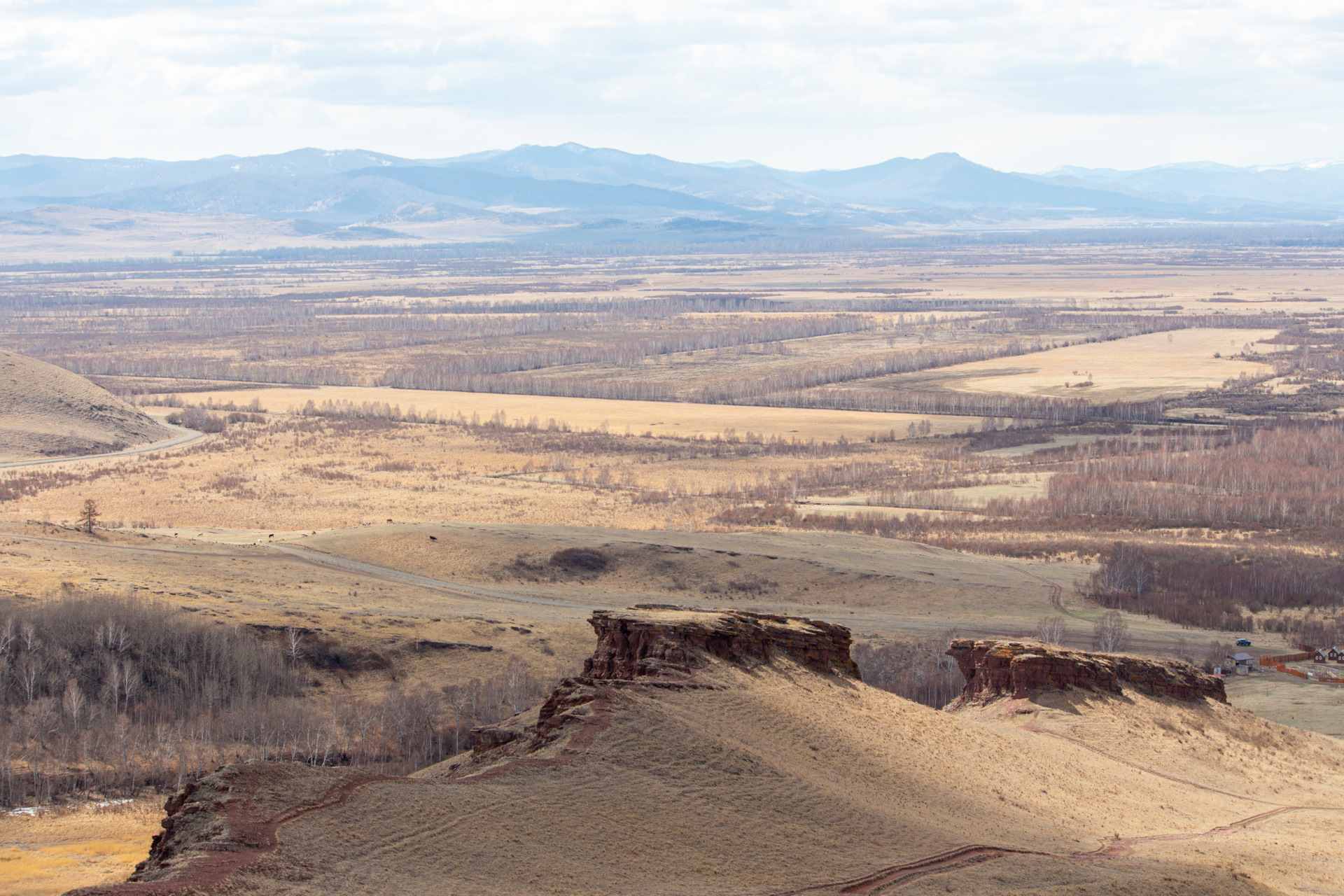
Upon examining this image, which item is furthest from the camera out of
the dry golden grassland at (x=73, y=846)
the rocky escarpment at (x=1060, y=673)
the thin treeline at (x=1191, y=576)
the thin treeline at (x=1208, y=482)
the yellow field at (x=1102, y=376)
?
the yellow field at (x=1102, y=376)

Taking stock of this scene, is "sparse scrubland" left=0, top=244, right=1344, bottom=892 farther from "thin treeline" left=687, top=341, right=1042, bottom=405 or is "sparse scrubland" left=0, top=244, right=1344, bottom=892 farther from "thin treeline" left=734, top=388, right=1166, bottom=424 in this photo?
"thin treeline" left=687, top=341, right=1042, bottom=405

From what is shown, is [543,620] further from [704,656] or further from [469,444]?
[469,444]

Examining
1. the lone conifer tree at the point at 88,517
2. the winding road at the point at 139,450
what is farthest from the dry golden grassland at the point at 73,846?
the winding road at the point at 139,450

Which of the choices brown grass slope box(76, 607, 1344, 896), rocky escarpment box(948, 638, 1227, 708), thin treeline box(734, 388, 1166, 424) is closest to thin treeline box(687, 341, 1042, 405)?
thin treeline box(734, 388, 1166, 424)

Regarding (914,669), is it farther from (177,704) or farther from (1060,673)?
(177,704)

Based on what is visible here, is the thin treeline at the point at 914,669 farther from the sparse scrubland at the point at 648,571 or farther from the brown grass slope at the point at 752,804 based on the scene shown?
the brown grass slope at the point at 752,804
